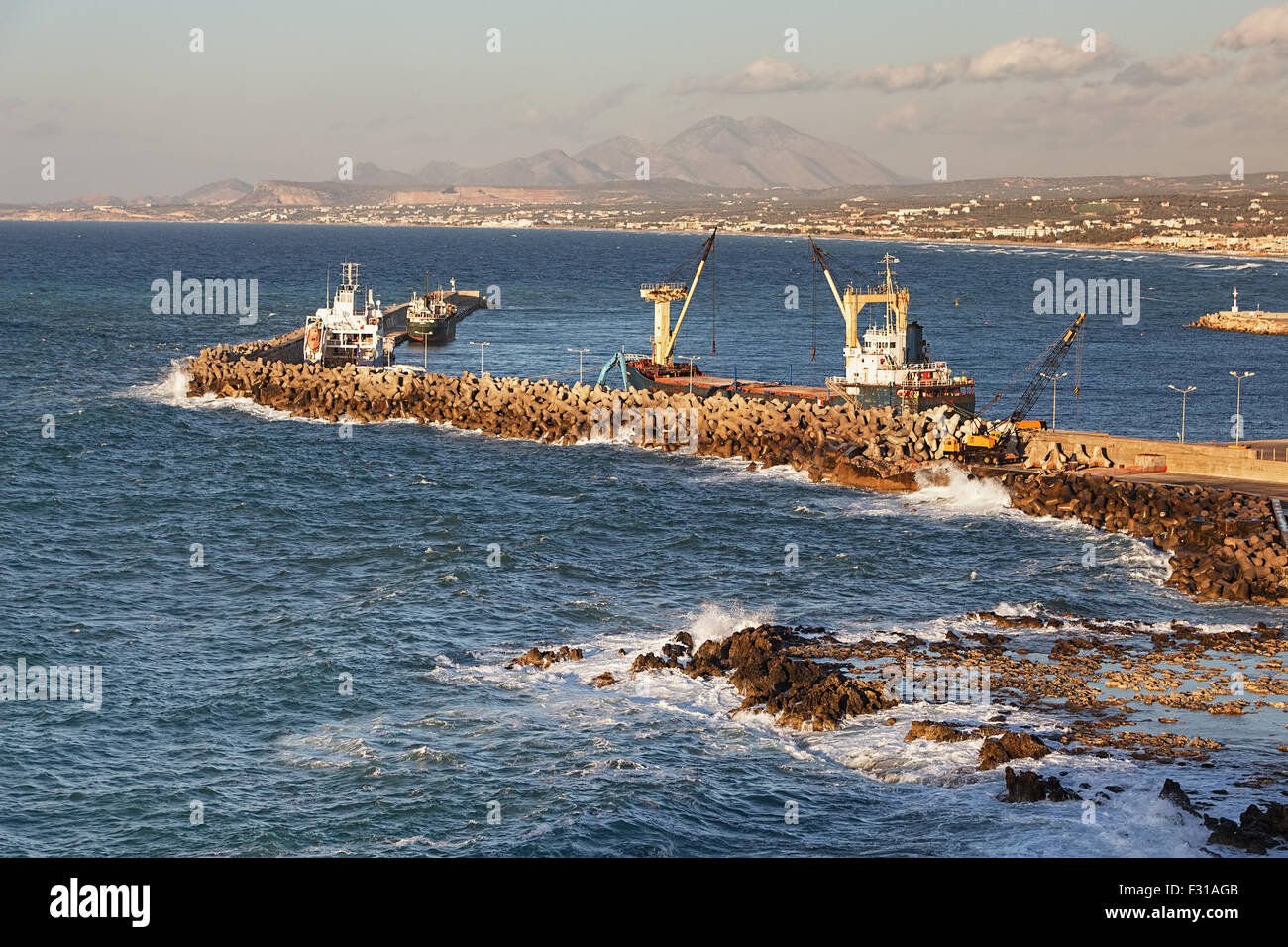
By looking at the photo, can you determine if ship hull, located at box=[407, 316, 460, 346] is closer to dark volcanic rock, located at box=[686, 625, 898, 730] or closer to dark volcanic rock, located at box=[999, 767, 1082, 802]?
dark volcanic rock, located at box=[686, 625, 898, 730]

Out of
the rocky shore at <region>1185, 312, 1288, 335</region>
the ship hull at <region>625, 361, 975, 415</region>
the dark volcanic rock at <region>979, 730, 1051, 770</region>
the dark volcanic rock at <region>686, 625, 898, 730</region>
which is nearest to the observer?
the dark volcanic rock at <region>979, 730, 1051, 770</region>

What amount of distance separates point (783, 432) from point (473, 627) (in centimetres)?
3571

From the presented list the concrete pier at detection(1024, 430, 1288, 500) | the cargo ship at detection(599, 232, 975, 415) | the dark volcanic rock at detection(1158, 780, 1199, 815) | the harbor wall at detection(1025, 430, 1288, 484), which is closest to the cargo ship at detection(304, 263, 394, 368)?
the cargo ship at detection(599, 232, 975, 415)

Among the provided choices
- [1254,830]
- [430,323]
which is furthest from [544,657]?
[430,323]

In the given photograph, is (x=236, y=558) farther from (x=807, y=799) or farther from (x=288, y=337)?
(x=288, y=337)

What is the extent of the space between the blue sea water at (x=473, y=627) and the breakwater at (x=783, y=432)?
186 cm

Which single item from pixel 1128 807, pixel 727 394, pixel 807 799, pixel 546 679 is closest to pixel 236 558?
pixel 546 679

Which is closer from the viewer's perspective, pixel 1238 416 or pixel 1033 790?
pixel 1033 790

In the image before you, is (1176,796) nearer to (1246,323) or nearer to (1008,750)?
(1008,750)

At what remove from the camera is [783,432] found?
77.8 metres

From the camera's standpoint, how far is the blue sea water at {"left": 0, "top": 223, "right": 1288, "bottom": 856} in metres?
30.6

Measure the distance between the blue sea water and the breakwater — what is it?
186 cm
